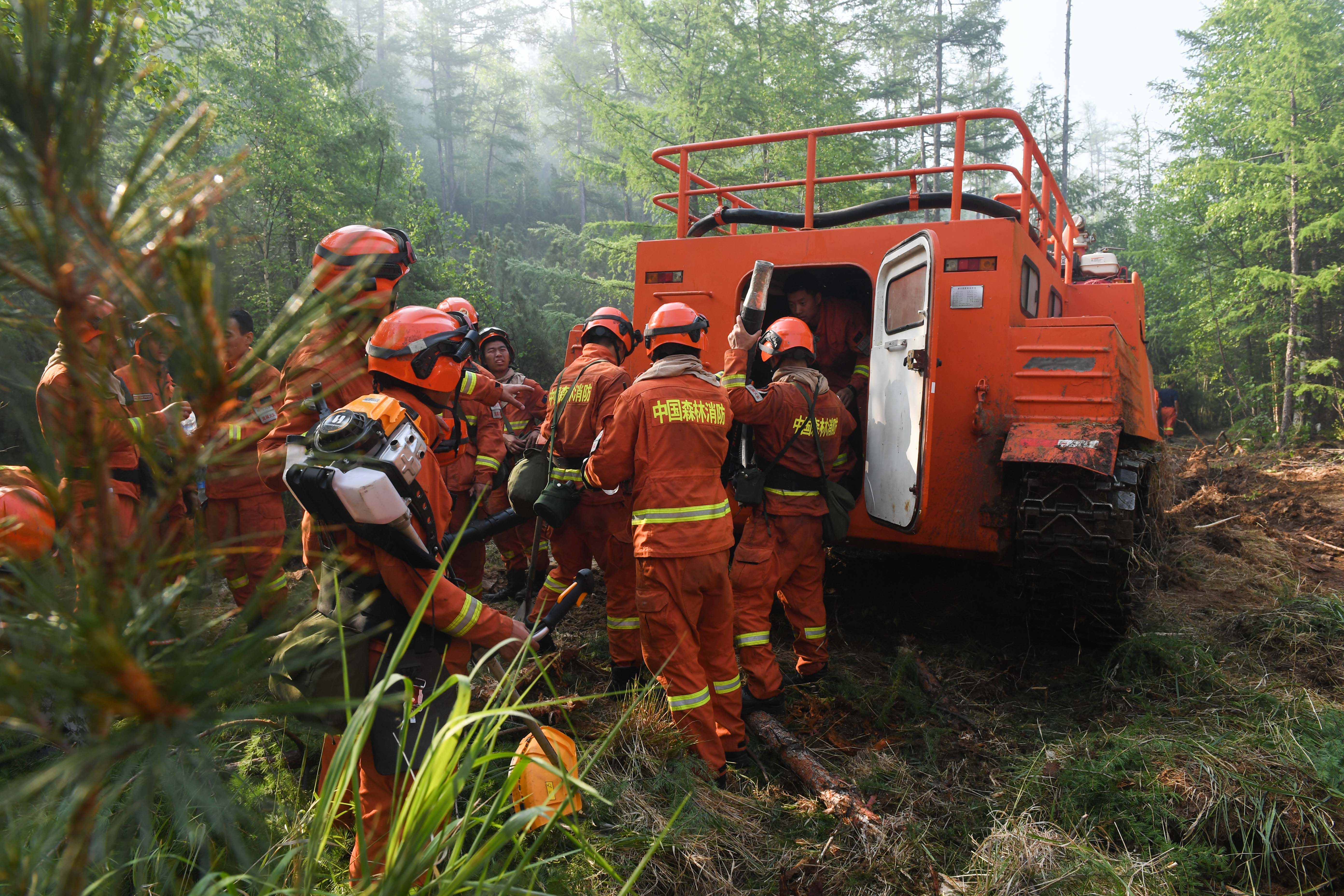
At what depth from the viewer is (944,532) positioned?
444cm

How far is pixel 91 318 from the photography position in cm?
79

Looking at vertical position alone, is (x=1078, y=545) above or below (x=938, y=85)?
below

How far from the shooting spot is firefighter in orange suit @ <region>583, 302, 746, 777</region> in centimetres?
354

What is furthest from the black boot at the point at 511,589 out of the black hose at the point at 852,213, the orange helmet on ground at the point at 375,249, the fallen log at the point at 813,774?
the orange helmet on ground at the point at 375,249

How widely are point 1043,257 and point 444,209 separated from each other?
3278cm

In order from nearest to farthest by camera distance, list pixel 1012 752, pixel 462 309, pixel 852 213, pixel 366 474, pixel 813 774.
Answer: pixel 366 474
pixel 813 774
pixel 1012 752
pixel 462 309
pixel 852 213

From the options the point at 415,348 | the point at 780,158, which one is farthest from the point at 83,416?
the point at 780,158

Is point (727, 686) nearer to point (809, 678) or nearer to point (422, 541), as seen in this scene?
point (809, 678)

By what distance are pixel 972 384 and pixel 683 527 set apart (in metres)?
2.10

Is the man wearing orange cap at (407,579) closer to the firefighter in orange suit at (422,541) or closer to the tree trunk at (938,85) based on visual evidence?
the firefighter in orange suit at (422,541)

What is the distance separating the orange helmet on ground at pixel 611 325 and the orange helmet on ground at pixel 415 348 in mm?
2113

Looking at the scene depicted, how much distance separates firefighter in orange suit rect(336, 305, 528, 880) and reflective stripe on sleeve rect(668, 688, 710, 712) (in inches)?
41.8

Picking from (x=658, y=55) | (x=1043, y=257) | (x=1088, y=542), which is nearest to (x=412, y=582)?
(x=1088, y=542)

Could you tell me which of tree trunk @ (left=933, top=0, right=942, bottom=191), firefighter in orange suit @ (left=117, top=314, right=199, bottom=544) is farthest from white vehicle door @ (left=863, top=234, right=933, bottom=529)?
tree trunk @ (left=933, top=0, right=942, bottom=191)
